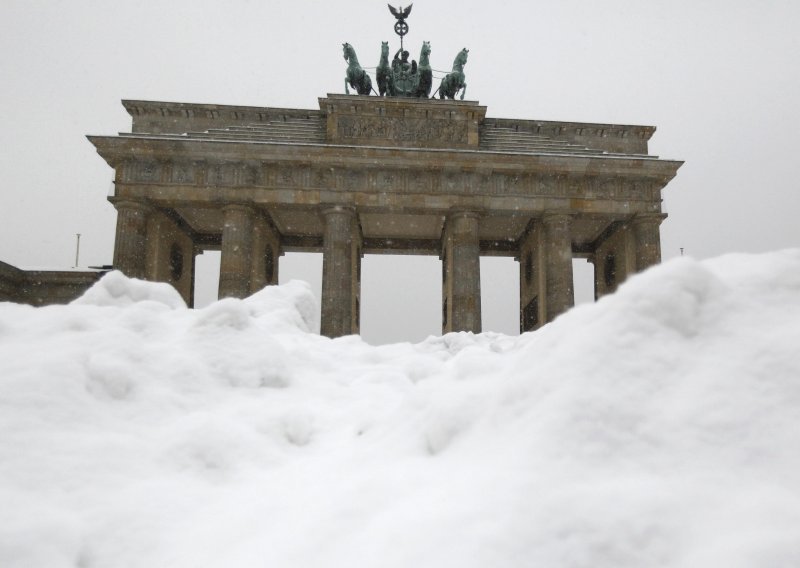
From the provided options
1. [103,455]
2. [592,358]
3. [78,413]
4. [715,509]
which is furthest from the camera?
[78,413]

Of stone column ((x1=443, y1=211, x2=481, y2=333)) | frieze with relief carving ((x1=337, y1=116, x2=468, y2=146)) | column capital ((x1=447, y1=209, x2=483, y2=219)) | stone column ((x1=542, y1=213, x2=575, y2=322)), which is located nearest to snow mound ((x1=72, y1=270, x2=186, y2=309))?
stone column ((x1=443, y1=211, x2=481, y2=333))

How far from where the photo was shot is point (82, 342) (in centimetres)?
381

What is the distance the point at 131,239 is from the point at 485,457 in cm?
2151

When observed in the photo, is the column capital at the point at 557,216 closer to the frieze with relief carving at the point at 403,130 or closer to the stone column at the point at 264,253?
the frieze with relief carving at the point at 403,130

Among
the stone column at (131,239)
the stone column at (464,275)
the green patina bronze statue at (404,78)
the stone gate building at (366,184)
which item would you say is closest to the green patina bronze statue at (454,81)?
the green patina bronze statue at (404,78)

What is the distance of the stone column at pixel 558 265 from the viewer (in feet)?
72.5

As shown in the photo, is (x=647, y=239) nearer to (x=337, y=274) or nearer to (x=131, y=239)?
(x=337, y=274)

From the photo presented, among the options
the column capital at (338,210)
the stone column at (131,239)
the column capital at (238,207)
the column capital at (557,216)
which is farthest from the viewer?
the column capital at (557,216)

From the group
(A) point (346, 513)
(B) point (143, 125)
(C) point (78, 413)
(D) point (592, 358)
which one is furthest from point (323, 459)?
(B) point (143, 125)

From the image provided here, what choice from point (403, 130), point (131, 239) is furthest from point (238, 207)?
point (403, 130)

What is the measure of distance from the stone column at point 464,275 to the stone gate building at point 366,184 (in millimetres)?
47

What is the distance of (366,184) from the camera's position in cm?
2209

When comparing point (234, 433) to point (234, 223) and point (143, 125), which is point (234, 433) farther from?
point (143, 125)

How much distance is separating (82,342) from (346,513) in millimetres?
2495
